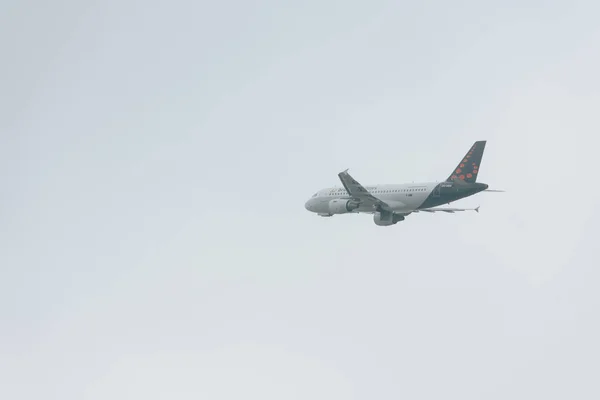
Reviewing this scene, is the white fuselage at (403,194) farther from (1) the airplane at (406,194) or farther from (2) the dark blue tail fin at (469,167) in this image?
(2) the dark blue tail fin at (469,167)

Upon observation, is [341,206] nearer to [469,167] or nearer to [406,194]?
[406,194]

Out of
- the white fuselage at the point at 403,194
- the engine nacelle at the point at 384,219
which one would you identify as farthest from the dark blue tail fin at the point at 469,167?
the engine nacelle at the point at 384,219

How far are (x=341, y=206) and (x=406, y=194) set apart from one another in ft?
21.9

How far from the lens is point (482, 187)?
111562mm

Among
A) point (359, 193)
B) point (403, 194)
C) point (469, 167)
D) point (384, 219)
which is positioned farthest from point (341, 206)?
point (469, 167)

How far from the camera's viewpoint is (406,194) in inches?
4540

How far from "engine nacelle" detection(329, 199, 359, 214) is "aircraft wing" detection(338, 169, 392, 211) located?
1.86 meters

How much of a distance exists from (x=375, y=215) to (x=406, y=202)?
386cm

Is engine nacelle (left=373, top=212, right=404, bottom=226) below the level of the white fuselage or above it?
below

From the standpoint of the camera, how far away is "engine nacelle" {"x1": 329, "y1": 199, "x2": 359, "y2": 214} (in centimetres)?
11719

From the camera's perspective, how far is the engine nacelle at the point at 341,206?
11719cm

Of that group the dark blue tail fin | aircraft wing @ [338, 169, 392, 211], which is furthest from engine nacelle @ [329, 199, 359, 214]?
the dark blue tail fin

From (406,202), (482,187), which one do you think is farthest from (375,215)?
(482,187)

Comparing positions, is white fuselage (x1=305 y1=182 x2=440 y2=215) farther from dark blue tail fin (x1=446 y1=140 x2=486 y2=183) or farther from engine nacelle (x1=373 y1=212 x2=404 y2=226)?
dark blue tail fin (x1=446 y1=140 x2=486 y2=183)
